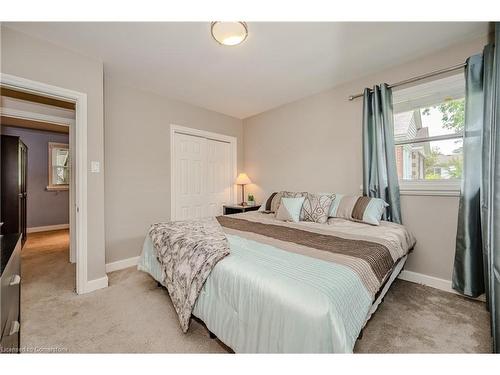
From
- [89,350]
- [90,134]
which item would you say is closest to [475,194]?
[89,350]

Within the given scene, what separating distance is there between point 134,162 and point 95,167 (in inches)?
29.8

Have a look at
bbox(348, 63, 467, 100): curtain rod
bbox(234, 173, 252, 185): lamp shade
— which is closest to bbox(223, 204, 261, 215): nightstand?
bbox(234, 173, 252, 185): lamp shade

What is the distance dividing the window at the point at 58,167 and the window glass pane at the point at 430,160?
22.3 feet

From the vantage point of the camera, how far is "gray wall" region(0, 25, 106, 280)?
1897mm

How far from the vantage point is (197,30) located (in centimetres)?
191

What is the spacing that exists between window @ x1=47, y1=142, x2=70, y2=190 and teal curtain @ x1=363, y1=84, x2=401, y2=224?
6.40 metres

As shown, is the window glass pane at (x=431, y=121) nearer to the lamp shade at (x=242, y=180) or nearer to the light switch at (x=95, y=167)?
the lamp shade at (x=242, y=180)

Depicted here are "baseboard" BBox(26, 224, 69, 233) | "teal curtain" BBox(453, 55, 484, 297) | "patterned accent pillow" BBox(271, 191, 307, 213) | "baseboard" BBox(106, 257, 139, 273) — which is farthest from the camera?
"baseboard" BBox(26, 224, 69, 233)

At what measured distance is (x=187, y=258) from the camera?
160cm

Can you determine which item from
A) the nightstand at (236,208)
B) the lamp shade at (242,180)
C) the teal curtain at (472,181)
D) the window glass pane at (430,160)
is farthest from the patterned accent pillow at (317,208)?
the lamp shade at (242,180)

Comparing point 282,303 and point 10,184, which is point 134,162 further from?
point 282,303

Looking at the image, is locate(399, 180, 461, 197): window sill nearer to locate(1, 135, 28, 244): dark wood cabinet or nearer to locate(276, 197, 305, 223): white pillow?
locate(276, 197, 305, 223): white pillow

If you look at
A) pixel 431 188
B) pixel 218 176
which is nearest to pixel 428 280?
pixel 431 188

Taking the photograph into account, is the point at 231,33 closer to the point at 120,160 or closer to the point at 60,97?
the point at 60,97
